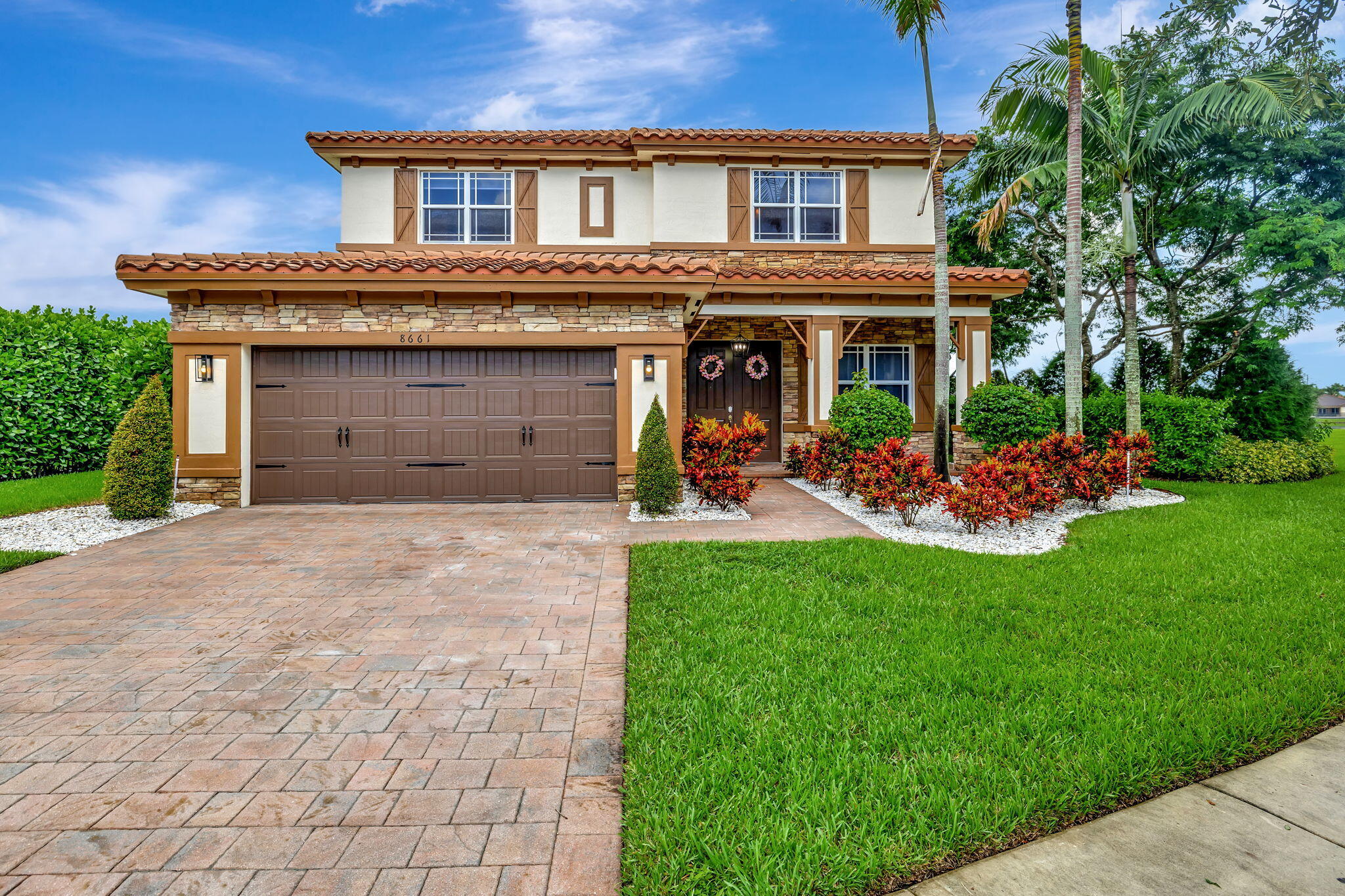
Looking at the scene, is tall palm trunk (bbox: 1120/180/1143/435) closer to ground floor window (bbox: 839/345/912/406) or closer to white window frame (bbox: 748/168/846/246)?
ground floor window (bbox: 839/345/912/406)

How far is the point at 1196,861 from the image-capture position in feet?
7.31

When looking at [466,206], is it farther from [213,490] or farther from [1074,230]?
[1074,230]

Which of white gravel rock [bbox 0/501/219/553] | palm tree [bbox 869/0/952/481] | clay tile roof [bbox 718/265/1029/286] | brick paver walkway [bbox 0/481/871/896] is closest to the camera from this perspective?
brick paver walkway [bbox 0/481/871/896]

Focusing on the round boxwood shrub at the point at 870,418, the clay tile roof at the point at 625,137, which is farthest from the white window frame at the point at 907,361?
the clay tile roof at the point at 625,137

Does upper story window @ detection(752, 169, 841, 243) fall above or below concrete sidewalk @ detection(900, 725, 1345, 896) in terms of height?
above

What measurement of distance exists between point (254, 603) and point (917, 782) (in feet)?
16.3

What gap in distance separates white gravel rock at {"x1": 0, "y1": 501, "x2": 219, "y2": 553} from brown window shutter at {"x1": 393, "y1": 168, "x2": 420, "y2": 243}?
709 centimetres

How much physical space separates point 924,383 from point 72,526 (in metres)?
14.6

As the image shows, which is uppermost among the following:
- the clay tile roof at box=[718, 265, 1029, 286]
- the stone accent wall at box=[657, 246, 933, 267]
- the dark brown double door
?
the stone accent wall at box=[657, 246, 933, 267]

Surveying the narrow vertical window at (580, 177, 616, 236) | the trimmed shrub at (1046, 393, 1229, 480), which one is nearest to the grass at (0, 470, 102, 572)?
the narrow vertical window at (580, 177, 616, 236)

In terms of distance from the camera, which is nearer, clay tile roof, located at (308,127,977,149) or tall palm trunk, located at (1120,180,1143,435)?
tall palm trunk, located at (1120,180,1143,435)

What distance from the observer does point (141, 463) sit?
27.2 ft

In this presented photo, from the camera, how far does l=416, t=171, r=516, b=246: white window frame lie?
13.9 metres

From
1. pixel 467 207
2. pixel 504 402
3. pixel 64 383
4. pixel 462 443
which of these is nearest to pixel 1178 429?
pixel 504 402
